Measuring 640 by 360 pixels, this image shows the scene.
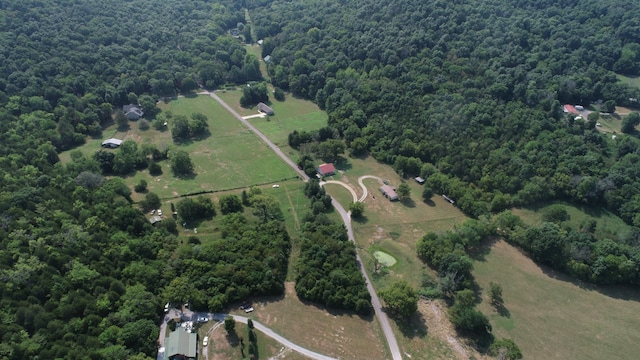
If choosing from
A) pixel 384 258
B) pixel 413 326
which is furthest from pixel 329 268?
pixel 413 326

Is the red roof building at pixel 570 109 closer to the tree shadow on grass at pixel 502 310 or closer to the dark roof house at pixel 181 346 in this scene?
the tree shadow on grass at pixel 502 310

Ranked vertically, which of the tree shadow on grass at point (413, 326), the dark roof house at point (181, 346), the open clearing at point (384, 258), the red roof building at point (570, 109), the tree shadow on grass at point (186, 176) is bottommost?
the tree shadow on grass at point (413, 326)

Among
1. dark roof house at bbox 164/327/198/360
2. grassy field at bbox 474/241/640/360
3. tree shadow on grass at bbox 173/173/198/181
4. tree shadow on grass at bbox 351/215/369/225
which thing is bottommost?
grassy field at bbox 474/241/640/360

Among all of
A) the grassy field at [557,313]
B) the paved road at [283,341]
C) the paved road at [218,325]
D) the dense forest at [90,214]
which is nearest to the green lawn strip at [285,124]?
the dense forest at [90,214]

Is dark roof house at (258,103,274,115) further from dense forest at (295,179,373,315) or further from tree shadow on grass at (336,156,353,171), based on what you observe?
dense forest at (295,179,373,315)

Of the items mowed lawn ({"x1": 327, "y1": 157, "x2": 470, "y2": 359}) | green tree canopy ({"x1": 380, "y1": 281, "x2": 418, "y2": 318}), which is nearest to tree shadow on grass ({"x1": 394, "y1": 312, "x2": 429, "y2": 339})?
mowed lawn ({"x1": 327, "y1": 157, "x2": 470, "y2": 359})
